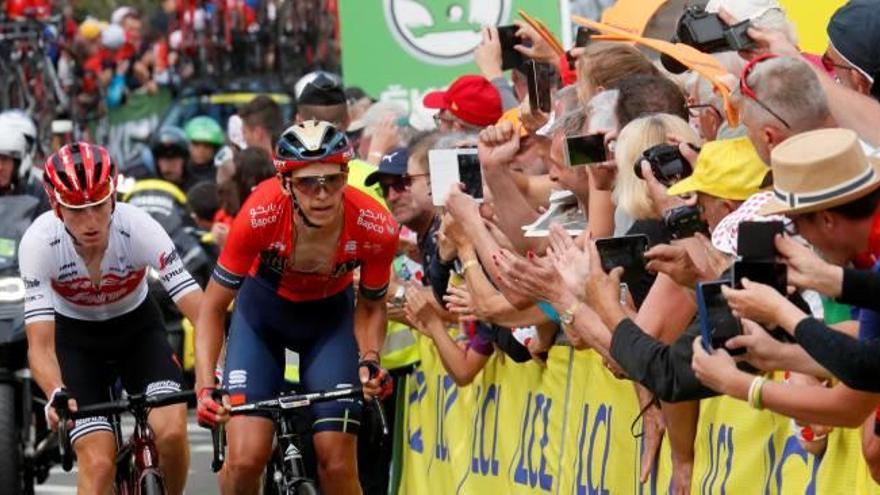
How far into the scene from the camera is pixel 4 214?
13414mm

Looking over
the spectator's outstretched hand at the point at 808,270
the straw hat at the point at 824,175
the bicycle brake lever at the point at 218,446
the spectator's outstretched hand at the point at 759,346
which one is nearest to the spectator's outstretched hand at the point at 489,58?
the bicycle brake lever at the point at 218,446

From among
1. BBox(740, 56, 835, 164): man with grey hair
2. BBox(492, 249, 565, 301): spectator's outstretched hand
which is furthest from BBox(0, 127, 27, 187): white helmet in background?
BBox(740, 56, 835, 164): man with grey hair

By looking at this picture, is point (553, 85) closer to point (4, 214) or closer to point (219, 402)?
point (219, 402)

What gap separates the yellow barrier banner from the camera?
7.72 metres

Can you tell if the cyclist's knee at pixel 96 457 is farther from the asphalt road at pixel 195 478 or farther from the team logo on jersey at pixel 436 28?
the team logo on jersey at pixel 436 28

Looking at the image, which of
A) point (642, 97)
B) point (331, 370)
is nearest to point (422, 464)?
point (331, 370)

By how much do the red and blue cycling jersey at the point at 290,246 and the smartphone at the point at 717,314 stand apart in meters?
4.07

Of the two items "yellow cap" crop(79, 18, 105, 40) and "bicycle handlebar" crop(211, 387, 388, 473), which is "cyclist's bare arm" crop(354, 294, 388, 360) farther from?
"yellow cap" crop(79, 18, 105, 40)

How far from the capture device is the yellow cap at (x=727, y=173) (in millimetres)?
7477

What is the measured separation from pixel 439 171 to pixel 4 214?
390 cm

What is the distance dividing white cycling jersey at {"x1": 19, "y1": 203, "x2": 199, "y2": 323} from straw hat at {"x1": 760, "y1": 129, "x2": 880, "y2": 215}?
17.4ft

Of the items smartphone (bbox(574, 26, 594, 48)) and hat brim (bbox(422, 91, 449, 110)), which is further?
hat brim (bbox(422, 91, 449, 110))

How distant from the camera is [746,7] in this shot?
8.79 m

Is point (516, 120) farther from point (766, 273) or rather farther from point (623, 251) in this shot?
point (766, 273)
